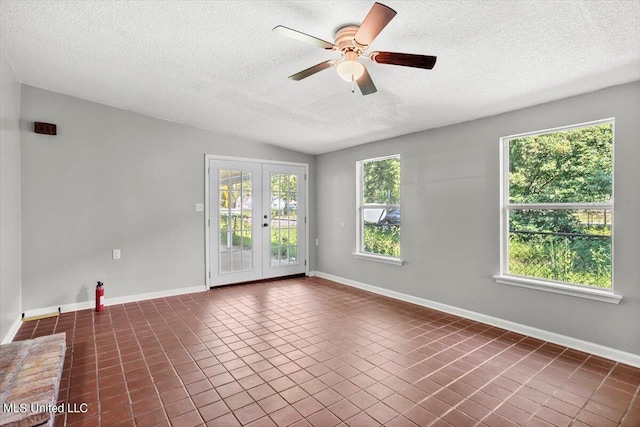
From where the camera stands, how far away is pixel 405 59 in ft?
6.92

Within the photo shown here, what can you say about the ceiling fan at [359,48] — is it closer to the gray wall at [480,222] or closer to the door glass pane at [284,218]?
the gray wall at [480,222]

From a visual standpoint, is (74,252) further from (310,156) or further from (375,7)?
(375,7)

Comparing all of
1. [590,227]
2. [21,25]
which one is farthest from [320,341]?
[21,25]

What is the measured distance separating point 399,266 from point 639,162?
2.77 metres

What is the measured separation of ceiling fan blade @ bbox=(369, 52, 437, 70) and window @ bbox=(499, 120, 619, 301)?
6.47ft

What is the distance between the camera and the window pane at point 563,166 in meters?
2.97

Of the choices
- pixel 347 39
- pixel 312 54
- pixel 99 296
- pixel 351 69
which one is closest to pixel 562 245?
pixel 351 69

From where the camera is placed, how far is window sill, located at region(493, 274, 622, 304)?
286cm

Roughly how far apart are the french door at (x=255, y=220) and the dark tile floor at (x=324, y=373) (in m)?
1.52

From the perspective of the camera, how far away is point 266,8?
2199 mm

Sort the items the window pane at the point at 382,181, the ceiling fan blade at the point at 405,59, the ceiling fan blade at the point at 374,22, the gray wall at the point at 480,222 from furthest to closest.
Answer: the window pane at the point at 382,181
the gray wall at the point at 480,222
the ceiling fan blade at the point at 405,59
the ceiling fan blade at the point at 374,22

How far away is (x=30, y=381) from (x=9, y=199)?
221cm

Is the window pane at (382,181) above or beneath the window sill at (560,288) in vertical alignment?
above

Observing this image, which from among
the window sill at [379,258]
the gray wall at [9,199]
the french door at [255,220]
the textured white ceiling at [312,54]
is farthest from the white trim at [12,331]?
the window sill at [379,258]
